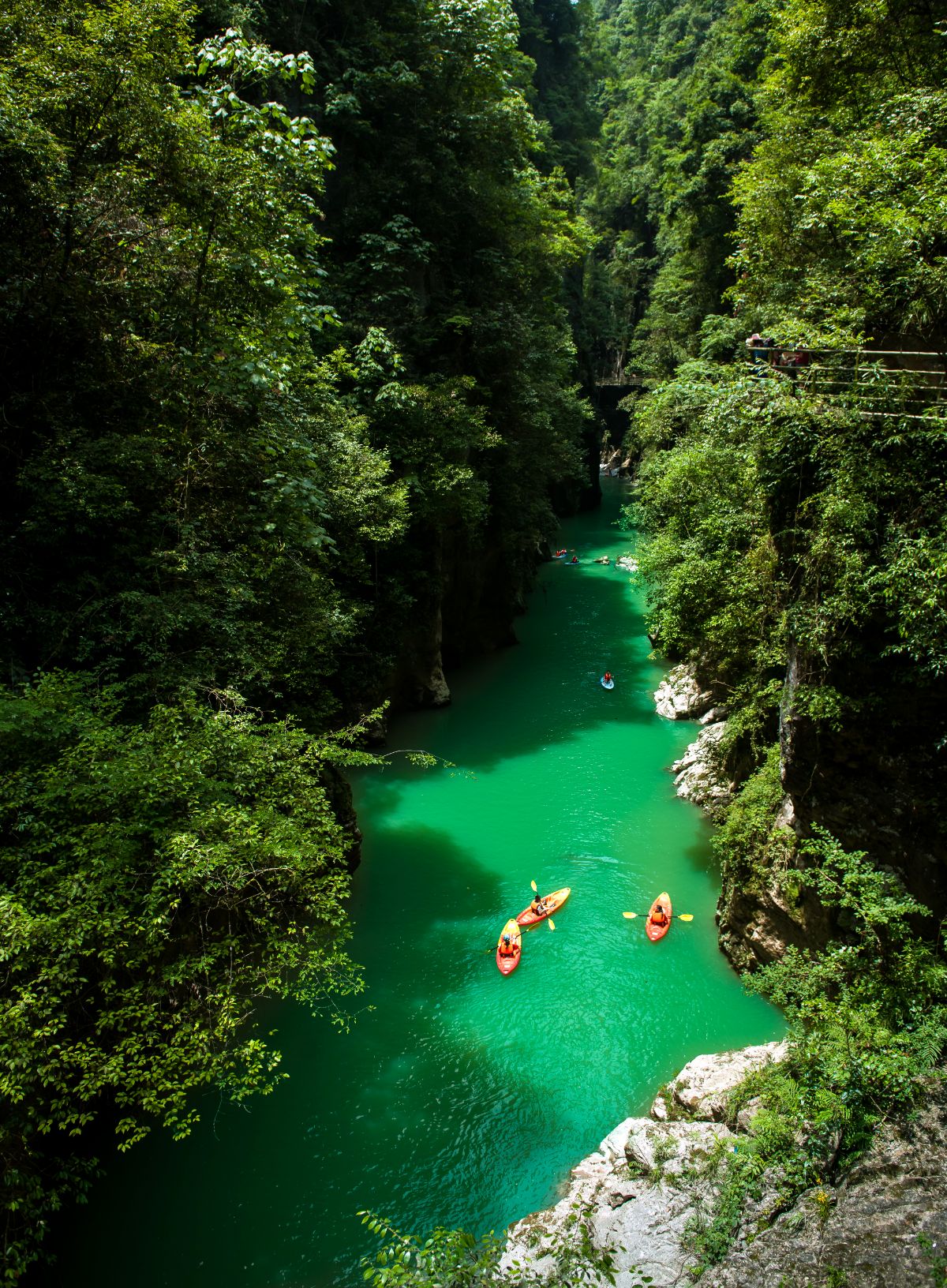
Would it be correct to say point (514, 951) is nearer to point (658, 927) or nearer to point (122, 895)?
point (658, 927)

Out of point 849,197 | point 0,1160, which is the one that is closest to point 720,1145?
point 0,1160

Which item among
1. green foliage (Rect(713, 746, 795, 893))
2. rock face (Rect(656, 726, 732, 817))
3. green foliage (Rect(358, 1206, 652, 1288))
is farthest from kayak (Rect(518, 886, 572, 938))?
green foliage (Rect(358, 1206, 652, 1288))

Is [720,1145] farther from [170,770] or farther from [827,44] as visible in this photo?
[827,44]

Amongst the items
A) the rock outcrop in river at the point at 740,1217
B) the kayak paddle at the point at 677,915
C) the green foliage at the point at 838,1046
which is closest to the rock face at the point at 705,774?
the kayak paddle at the point at 677,915

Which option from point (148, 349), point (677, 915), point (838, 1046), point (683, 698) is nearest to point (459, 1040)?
point (677, 915)

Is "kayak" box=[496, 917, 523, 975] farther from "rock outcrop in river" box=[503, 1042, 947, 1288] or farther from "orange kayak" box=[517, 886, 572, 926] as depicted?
"rock outcrop in river" box=[503, 1042, 947, 1288]

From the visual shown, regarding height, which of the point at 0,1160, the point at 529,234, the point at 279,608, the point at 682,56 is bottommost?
the point at 0,1160
